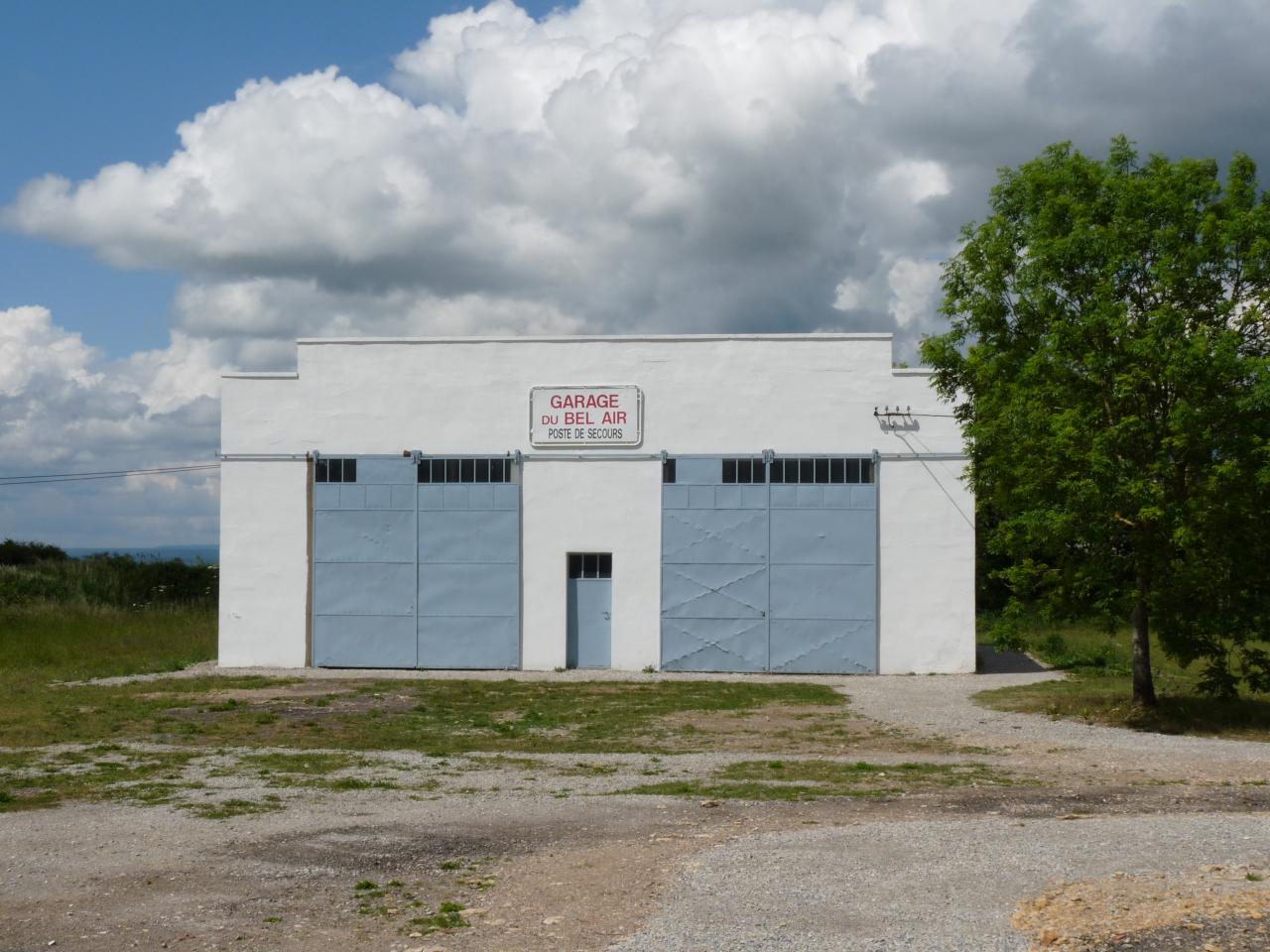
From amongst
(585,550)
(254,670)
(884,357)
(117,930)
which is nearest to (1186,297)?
(884,357)

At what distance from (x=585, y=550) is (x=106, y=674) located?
9685 millimetres

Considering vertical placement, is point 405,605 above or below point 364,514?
below

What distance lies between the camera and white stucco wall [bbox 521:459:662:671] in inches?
1057

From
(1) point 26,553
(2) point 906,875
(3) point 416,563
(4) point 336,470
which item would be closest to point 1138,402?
(2) point 906,875

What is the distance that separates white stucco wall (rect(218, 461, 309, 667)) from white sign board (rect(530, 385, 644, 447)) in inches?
202

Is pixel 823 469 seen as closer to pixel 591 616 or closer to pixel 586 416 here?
pixel 586 416

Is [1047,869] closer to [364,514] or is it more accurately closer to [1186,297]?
[1186,297]

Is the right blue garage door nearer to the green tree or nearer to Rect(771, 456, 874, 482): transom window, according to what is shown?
Rect(771, 456, 874, 482): transom window

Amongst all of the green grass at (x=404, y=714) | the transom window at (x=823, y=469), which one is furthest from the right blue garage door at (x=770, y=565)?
the green grass at (x=404, y=714)

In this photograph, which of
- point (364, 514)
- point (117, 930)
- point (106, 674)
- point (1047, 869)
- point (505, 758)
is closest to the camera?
point (117, 930)

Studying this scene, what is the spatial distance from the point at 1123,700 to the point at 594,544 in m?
10.8

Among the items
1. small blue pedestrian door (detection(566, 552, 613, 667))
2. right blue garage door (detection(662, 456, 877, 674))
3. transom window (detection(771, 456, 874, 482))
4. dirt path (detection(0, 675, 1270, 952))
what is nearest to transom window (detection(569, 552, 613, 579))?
small blue pedestrian door (detection(566, 552, 613, 667))

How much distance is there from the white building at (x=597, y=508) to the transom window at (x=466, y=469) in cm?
4

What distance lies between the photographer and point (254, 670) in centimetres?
2711
